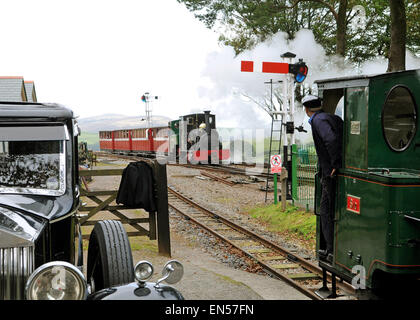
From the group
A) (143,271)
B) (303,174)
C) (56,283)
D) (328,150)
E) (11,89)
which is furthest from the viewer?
(11,89)

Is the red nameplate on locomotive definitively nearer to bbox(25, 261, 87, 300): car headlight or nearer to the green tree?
bbox(25, 261, 87, 300): car headlight

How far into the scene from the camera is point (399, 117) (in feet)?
14.9

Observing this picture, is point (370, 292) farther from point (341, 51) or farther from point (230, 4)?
point (230, 4)

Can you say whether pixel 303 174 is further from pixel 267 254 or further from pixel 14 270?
pixel 14 270

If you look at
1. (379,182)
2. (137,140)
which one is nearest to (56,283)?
(379,182)

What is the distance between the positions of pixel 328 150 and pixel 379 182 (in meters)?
1.04

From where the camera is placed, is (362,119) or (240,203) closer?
(362,119)

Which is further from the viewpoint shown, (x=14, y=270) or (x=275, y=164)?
(x=275, y=164)

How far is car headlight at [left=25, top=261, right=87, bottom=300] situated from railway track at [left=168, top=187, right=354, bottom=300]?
388 cm

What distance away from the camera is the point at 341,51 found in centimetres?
1827

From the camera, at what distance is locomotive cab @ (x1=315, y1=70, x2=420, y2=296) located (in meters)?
4.12

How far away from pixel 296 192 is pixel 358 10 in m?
16.5

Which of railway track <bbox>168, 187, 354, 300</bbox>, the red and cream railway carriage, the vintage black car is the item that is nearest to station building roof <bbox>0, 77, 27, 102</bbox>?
the red and cream railway carriage
